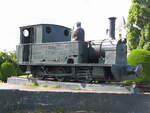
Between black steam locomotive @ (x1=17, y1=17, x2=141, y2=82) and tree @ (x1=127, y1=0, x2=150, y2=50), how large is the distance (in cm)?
1321

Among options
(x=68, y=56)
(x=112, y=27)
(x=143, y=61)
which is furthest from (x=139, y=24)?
(x=68, y=56)

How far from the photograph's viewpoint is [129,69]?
52.9 ft

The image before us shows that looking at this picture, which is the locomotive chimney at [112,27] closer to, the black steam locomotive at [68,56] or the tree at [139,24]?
the black steam locomotive at [68,56]

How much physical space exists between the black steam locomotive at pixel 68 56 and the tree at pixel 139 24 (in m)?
13.2

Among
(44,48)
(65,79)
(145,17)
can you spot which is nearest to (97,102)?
(65,79)

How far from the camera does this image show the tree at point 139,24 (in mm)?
31562

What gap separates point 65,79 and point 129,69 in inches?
163

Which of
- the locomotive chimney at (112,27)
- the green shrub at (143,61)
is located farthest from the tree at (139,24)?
the locomotive chimney at (112,27)

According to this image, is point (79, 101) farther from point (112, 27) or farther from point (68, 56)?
point (112, 27)

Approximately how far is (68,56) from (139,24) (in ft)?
54.5

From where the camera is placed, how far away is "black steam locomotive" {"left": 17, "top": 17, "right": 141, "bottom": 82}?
16250mm

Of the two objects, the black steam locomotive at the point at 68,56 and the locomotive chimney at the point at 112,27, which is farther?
the locomotive chimney at the point at 112,27

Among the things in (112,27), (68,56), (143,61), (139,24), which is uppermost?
(139,24)

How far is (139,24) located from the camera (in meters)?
32.4
